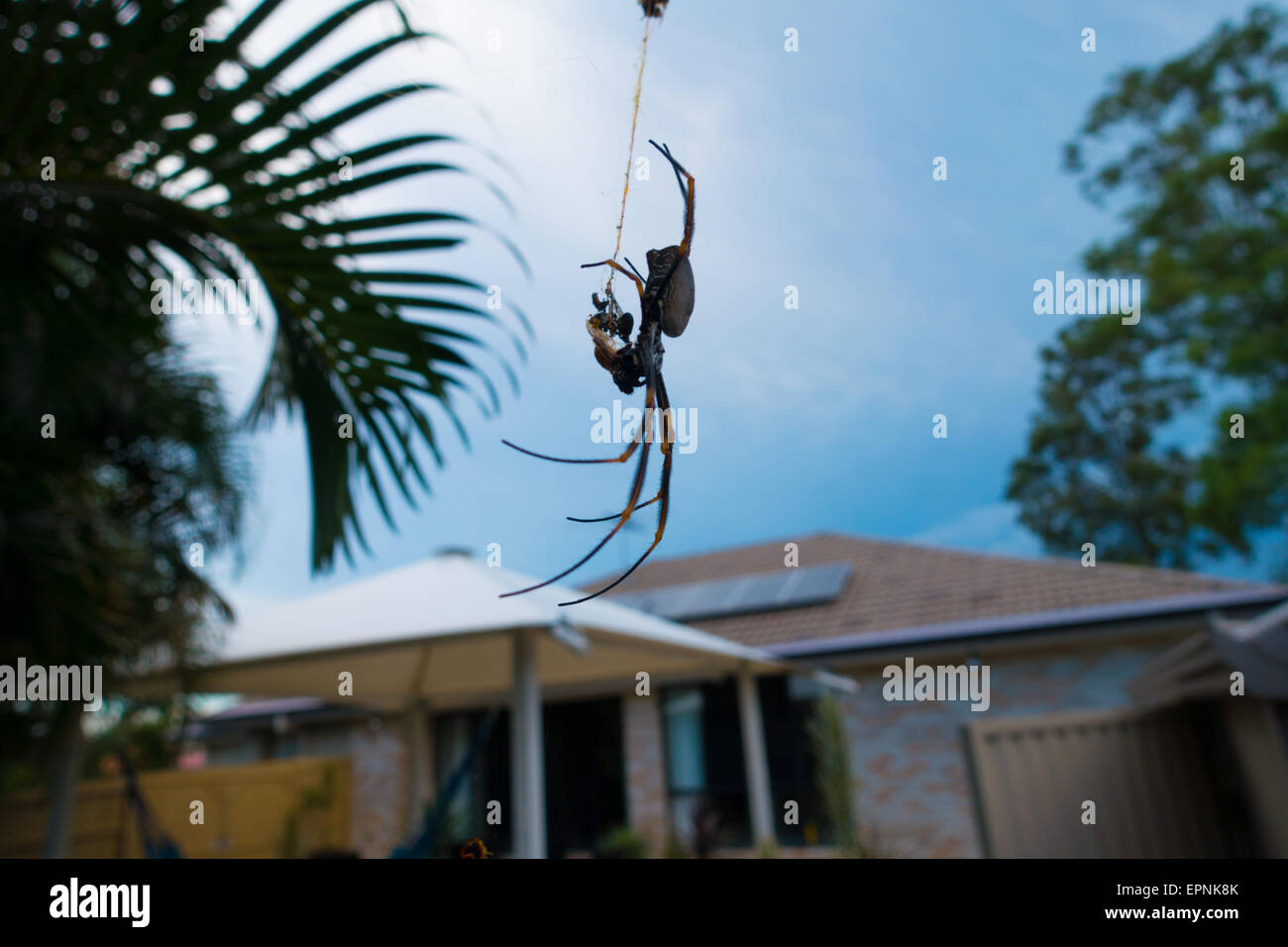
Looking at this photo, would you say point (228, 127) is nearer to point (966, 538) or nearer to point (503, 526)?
point (503, 526)

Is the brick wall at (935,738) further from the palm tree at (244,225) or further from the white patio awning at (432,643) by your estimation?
the palm tree at (244,225)

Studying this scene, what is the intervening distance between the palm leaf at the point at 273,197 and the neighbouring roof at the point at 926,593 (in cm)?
289

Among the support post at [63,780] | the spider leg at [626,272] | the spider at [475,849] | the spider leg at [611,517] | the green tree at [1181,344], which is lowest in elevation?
the support post at [63,780]

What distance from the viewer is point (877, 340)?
35cm

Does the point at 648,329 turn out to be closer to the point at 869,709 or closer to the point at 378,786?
the point at 869,709

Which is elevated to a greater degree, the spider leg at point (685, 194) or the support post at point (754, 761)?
the spider leg at point (685, 194)

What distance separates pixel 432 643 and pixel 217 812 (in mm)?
4162

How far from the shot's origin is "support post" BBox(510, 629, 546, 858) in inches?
125

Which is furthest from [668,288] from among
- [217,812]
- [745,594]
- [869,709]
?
[217,812]

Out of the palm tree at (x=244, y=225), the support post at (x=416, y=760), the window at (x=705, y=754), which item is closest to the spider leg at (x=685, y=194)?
the palm tree at (x=244, y=225)

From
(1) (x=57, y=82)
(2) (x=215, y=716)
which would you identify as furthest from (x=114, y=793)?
(1) (x=57, y=82)

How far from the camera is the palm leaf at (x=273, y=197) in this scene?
37.8 inches

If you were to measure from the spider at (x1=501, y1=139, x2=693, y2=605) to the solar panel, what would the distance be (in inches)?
132

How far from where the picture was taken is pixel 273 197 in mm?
1102
